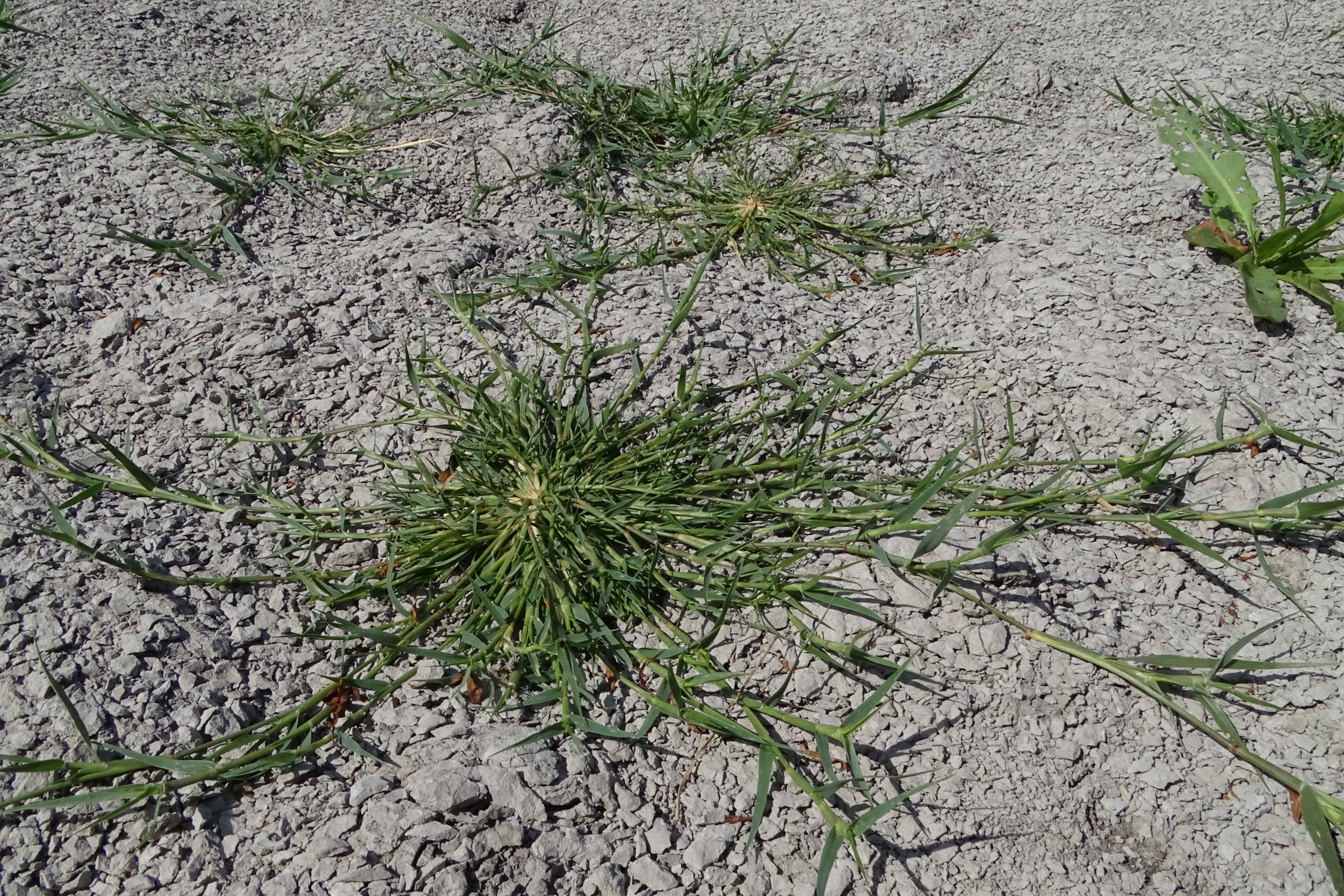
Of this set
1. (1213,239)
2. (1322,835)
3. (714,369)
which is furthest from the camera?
(1213,239)

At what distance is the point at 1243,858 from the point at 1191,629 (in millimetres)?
473

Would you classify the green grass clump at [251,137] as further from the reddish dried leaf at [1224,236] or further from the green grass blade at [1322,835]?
the green grass blade at [1322,835]

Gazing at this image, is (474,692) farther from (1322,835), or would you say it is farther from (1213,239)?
(1213,239)

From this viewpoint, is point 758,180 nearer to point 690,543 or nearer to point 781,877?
point 690,543

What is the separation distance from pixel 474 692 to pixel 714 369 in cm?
104

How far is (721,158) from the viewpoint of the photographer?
322 cm

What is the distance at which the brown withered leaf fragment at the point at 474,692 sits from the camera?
1.87 m

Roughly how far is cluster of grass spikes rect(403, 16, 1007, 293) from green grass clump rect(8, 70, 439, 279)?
26 centimetres

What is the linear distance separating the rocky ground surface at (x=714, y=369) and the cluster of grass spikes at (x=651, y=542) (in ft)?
0.21

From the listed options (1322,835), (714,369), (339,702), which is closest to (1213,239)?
(714,369)

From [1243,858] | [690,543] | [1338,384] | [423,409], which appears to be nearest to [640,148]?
[423,409]

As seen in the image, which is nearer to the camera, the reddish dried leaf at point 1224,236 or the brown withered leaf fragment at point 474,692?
the brown withered leaf fragment at point 474,692

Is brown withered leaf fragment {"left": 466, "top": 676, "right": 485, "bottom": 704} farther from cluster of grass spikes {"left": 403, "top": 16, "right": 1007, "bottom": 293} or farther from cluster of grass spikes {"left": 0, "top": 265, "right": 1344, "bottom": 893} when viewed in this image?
cluster of grass spikes {"left": 403, "top": 16, "right": 1007, "bottom": 293}

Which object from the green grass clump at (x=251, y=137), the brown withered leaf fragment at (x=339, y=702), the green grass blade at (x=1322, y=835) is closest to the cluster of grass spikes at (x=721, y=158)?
the green grass clump at (x=251, y=137)
